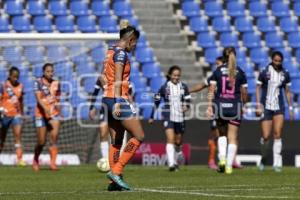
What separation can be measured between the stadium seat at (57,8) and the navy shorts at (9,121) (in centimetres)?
588

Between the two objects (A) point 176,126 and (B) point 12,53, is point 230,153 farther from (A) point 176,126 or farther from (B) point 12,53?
(B) point 12,53

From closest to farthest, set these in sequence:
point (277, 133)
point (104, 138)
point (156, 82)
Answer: point (277, 133) < point (104, 138) < point (156, 82)

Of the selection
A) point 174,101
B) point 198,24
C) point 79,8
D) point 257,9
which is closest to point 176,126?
point 174,101

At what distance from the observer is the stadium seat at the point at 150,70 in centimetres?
2489

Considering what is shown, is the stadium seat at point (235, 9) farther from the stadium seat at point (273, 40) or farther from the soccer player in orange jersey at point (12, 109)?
the soccer player in orange jersey at point (12, 109)

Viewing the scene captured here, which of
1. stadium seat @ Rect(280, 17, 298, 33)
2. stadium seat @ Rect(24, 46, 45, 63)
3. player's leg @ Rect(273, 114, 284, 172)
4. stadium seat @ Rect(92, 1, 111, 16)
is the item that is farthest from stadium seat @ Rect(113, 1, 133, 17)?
player's leg @ Rect(273, 114, 284, 172)

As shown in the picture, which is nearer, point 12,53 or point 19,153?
point 19,153

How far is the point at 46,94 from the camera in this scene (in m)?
18.1

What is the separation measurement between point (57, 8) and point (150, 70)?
3.31m

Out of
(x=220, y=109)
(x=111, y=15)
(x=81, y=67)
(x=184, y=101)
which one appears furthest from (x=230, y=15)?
(x=220, y=109)

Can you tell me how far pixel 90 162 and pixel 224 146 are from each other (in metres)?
6.43

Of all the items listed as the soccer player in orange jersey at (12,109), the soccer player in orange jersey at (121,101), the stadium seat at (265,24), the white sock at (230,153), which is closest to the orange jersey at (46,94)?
the soccer player in orange jersey at (12,109)

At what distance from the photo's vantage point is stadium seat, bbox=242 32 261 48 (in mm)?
26766

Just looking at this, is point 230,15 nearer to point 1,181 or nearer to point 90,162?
point 90,162
